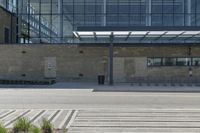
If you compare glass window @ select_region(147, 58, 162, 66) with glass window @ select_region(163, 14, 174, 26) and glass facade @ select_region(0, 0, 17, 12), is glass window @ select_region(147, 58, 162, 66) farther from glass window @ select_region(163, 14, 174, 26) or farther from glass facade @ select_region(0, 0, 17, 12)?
glass facade @ select_region(0, 0, 17, 12)

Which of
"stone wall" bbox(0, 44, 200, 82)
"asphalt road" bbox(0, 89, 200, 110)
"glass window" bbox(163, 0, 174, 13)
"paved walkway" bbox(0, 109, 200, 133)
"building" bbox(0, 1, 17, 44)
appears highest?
"glass window" bbox(163, 0, 174, 13)

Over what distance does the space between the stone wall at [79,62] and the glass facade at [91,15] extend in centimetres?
619

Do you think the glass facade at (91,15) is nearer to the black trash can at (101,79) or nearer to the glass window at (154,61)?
the glass window at (154,61)

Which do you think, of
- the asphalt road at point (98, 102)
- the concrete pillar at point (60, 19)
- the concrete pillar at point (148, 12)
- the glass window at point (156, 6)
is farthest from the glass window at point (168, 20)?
the asphalt road at point (98, 102)

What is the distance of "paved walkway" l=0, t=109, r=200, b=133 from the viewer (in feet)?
34.0

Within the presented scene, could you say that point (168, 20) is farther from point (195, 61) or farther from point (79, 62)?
point (79, 62)

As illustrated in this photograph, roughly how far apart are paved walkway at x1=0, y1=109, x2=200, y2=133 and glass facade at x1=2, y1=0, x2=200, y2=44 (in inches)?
1210

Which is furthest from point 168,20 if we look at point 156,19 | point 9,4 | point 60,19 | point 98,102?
point 98,102

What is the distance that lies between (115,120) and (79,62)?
86.3 feet

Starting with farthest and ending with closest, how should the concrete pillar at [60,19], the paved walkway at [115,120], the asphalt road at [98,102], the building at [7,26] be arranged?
the concrete pillar at [60,19]
the building at [7,26]
the asphalt road at [98,102]
the paved walkway at [115,120]

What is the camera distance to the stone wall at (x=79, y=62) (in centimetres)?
3741

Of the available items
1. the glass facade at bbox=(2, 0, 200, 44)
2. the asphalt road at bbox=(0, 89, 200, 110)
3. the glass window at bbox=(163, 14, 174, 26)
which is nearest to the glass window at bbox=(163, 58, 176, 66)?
the glass facade at bbox=(2, 0, 200, 44)

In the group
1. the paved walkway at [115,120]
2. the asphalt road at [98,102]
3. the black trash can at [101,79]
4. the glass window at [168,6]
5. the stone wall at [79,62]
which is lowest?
the asphalt road at [98,102]

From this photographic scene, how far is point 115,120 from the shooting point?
11820 mm
